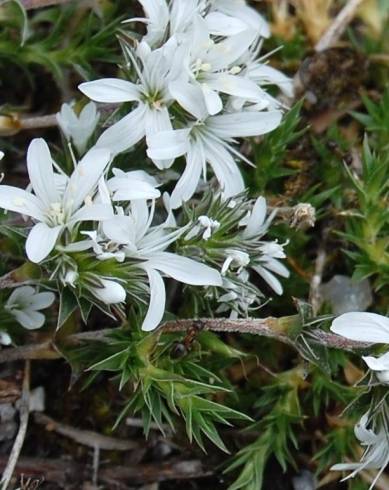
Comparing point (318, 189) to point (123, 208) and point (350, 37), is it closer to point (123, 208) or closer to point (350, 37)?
point (350, 37)

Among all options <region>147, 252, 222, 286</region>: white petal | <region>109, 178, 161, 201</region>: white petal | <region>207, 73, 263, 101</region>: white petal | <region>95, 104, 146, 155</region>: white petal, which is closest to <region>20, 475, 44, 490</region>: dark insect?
<region>147, 252, 222, 286</region>: white petal

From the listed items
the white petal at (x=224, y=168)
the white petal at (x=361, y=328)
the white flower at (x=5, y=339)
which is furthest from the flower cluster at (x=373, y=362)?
the white flower at (x=5, y=339)

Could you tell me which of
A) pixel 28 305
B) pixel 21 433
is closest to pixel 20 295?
pixel 28 305

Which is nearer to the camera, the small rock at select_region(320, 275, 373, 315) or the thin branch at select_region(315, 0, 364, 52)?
the small rock at select_region(320, 275, 373, 315)

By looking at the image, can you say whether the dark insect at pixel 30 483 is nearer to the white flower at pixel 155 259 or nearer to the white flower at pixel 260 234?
the white flower at pixel 155 259

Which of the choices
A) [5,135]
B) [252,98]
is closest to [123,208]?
[252,98]

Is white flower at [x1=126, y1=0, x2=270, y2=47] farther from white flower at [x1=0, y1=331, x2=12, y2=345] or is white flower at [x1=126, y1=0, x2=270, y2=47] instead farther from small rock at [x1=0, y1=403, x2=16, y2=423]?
small rock at [x1=0, y1=403, x2=16, y2=423]
